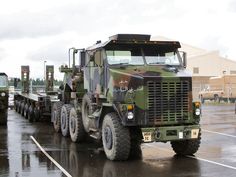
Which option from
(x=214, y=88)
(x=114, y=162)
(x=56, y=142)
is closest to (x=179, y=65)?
Answer: (x=114, y=162)

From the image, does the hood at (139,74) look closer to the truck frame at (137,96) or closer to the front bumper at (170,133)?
the truck frame at (137,96)

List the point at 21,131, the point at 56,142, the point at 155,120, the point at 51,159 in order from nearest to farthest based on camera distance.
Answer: the point at 155,120 < the point at 51,159 < the point at 56,142 < the point at 21,131

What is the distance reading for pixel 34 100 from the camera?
2270cm

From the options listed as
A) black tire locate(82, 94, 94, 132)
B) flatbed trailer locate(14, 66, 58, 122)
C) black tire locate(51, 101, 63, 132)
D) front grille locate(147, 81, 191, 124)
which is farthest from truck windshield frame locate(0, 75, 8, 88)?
front grille locate(147, 81, 191, 124)

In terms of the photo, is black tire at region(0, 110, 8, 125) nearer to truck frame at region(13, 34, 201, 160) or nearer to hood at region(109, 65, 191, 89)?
truck frame at region(13, 34, 201, 160)

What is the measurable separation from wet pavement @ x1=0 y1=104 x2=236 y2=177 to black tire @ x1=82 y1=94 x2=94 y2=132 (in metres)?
0.68

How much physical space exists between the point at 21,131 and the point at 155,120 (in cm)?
867

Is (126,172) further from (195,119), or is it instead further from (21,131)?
(21,131)

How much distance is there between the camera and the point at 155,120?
36.1ft

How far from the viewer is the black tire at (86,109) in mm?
13312

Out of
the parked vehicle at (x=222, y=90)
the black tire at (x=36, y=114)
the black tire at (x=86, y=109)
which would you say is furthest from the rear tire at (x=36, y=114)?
the parked vehicle at (x=222, y=90)

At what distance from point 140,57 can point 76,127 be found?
143 inches

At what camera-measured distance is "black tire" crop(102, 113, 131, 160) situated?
11.0 metres

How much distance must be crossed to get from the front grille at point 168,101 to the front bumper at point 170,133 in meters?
0.20
